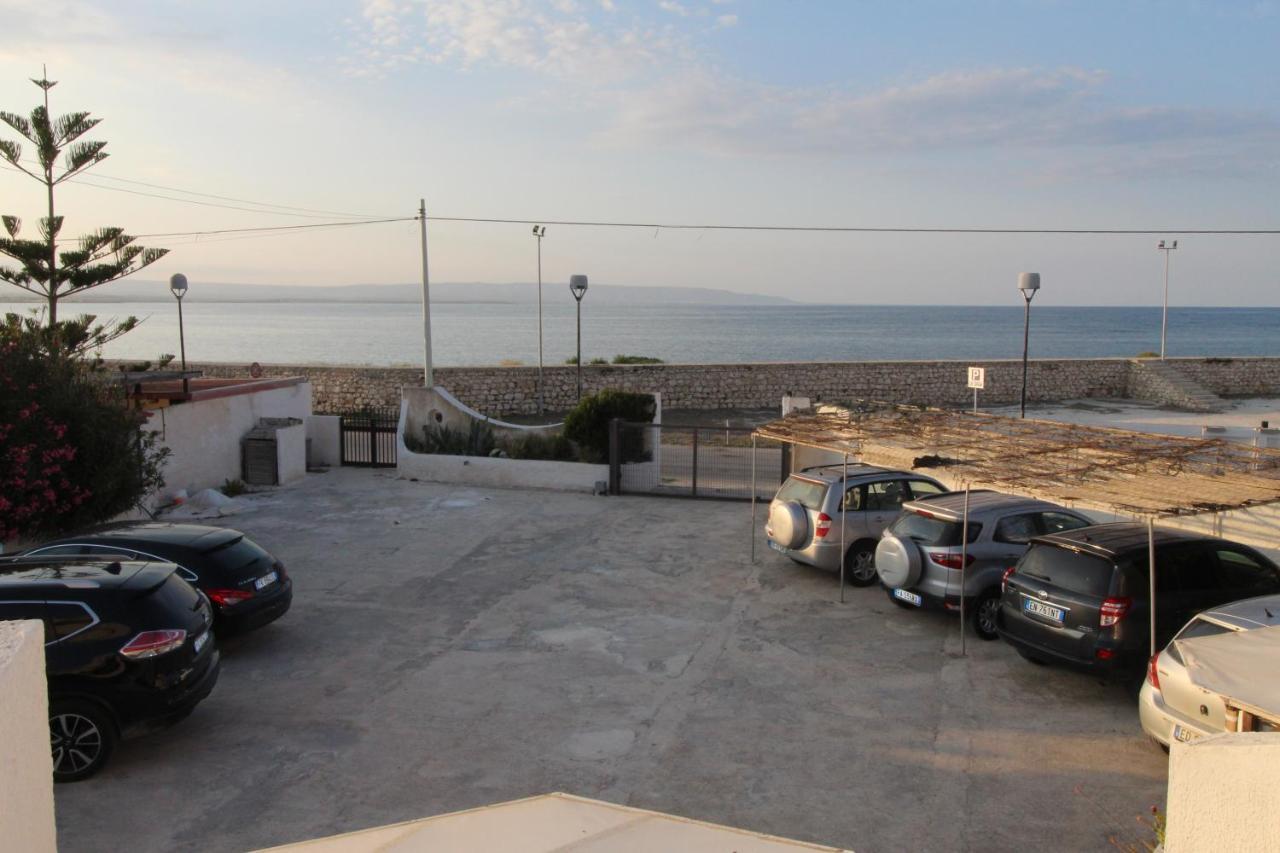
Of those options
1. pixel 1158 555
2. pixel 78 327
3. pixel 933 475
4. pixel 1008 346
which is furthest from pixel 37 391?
pixel 1008 346

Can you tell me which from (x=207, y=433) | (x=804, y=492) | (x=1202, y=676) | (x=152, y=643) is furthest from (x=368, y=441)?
(x=1202, y=676)

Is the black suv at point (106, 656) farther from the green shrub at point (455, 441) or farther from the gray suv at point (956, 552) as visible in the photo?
the green shrub at point (455, 441)

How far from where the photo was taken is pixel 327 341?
122 metres

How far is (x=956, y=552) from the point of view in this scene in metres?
10.6

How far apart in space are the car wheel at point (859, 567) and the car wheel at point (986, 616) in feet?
6.96

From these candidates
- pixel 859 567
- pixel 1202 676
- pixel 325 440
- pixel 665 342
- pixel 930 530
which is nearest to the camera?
pixel 1202 676

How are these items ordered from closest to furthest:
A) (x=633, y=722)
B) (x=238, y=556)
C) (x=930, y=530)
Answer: (x=633, y=722), (x=238, y=556), (x=930, y=530)

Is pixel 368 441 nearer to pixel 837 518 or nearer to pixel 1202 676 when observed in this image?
pixel 837 518

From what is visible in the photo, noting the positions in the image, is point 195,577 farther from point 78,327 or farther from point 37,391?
point 78,327

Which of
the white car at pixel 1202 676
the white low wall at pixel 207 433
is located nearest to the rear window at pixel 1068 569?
the white car at pixel 1202 676

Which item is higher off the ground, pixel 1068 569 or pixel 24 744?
pixel 24 744

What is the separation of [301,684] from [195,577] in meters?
1.56

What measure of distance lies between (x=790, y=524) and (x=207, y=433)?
1213cm

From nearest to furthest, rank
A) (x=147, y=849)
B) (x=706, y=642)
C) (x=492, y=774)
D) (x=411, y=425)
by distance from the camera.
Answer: (x=147, y=849) < (x=492, y=774) < (x=706, y=642) < (x=411, y=425)
